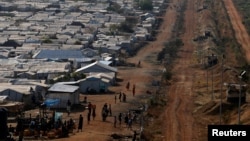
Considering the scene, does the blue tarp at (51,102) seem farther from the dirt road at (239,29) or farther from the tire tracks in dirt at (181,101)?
the dirt road at (239,29)

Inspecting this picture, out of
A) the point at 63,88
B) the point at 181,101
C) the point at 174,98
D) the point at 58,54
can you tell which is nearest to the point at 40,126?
the point at 63,88

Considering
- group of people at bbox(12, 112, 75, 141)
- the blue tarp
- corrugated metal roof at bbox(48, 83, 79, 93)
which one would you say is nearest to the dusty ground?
group of people at bbox(12, 112, 75, 141)

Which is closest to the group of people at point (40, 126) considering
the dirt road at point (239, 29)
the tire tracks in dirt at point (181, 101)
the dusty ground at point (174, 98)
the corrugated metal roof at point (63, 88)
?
the dusty ground at point (174, 98)

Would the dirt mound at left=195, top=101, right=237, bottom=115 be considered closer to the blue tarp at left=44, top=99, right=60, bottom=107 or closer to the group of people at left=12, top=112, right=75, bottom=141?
the blue tarp at left=44, top=99, right=60, bottom=107

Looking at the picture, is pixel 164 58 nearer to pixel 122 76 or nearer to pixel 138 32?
pixel 122 76

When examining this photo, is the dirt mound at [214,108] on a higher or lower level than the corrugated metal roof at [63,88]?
lower

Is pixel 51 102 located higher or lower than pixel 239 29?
higher

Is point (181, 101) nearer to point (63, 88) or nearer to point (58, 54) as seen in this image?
point (63, 88)

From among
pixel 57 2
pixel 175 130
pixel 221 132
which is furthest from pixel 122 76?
pixel 57 2
